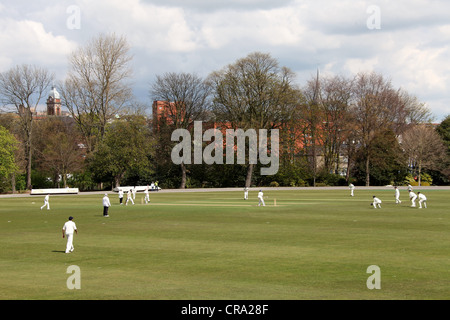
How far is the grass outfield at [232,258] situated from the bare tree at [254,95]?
5474cm

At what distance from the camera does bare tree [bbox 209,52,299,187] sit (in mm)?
87062

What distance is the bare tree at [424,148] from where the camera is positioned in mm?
86688

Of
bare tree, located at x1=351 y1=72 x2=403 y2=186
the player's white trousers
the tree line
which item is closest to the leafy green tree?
the tree line

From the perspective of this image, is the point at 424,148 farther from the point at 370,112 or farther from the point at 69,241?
the point at 69,241

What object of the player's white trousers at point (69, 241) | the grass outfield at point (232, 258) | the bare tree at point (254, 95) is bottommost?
the grass outfield at point (232, 258)

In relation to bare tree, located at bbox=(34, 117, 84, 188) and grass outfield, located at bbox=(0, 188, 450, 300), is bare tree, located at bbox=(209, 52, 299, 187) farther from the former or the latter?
A: grass outfield, located at bbox=(0, 188, 450, 300)

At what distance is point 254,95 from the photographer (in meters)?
87.8

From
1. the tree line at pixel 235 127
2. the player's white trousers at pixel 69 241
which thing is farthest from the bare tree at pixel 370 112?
the player's white trousers at pixel 69 241

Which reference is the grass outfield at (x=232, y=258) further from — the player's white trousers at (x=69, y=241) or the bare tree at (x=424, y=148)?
the bare tree at (x=424, y=148)

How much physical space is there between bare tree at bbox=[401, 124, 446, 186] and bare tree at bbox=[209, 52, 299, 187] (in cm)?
2134

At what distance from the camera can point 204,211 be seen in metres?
40.5

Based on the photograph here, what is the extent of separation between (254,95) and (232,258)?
2771 inches

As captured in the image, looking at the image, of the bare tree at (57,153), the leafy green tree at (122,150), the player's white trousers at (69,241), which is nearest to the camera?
the player's white trousers at (69,241)

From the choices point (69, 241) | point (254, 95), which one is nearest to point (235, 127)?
point (254, 95)
